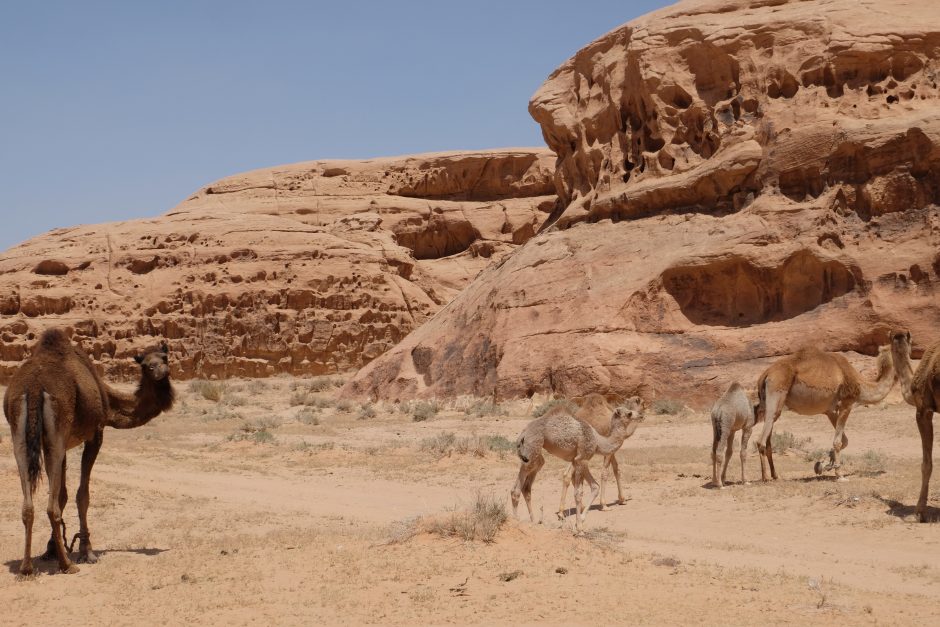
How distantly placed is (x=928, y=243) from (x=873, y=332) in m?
2.60

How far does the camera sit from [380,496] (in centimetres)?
1369

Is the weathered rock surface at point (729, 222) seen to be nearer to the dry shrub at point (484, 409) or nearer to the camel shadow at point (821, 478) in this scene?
the dry shrub at point (484, 409)

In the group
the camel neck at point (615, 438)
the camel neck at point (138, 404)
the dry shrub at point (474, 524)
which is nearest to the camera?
the dry shrub at point (474, 524)

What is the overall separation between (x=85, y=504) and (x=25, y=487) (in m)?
0.98

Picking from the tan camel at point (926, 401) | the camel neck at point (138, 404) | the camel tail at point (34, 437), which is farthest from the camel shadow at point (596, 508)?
the camel tail at point (34, 437)

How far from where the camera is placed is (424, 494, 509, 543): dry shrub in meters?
8.62

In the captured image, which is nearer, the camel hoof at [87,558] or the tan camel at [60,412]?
the tan camel at [60,412]

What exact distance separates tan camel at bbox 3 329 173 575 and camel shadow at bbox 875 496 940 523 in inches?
319

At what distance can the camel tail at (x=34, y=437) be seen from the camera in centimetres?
845

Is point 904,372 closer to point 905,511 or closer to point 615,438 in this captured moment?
point 905,511

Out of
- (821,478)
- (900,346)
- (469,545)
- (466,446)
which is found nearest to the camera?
(469,545)

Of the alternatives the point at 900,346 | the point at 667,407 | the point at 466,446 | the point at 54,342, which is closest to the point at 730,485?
the point at 900,346

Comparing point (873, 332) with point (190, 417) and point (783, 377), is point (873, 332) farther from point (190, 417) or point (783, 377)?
point (190, 417)

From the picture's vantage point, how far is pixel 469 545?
8.48 meters
